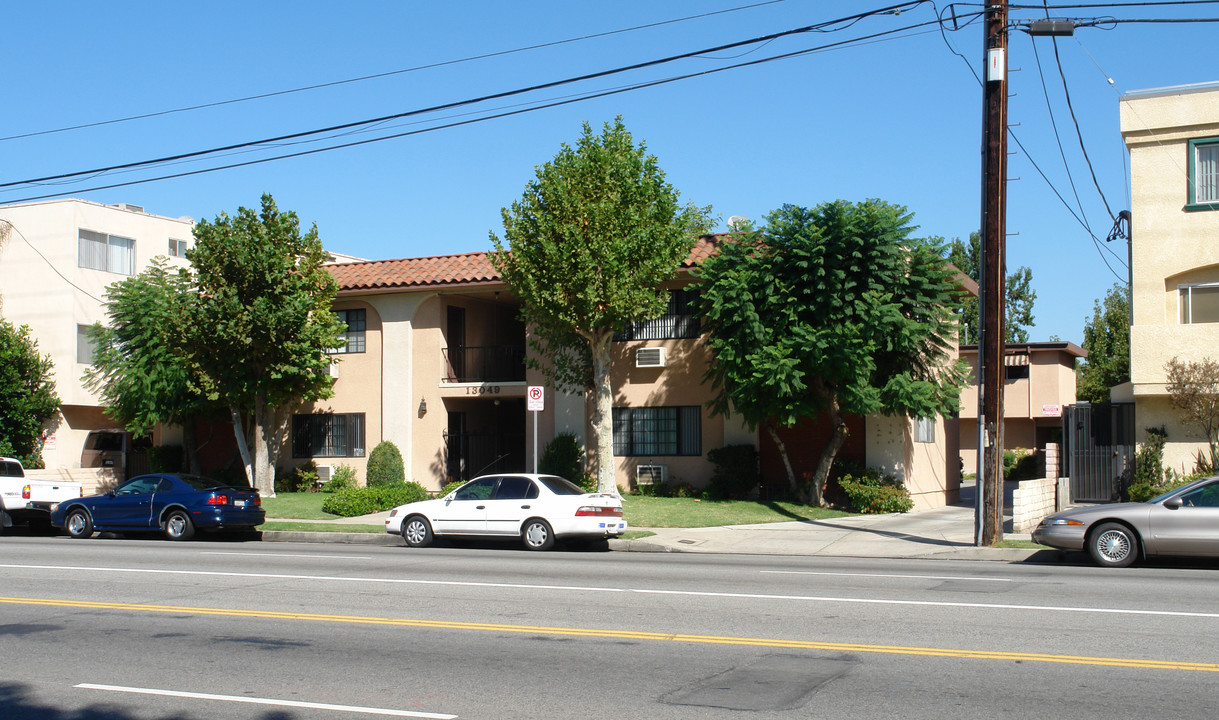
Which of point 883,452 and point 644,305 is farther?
point 883,452

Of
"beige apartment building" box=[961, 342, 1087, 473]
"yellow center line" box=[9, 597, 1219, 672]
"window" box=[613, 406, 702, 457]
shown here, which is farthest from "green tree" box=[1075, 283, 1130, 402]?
"yellow center line" box=[9, 597, 1219, 672]

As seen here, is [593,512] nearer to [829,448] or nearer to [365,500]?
[365,500]

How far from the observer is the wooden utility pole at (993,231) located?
54.1 feet

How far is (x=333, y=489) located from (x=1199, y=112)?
22144 millimetres

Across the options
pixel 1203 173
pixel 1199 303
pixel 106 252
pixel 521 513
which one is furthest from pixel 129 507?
pixel 1203 173

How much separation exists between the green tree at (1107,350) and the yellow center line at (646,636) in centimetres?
4203

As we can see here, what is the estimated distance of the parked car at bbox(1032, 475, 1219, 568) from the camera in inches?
567

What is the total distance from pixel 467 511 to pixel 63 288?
2097 cm

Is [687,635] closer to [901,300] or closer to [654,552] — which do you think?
[654,552]

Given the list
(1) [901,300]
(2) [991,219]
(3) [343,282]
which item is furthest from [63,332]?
(2) [991,219]

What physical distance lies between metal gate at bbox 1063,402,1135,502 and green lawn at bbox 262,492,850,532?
5.11 meters

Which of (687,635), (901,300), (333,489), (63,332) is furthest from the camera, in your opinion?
(63,332)

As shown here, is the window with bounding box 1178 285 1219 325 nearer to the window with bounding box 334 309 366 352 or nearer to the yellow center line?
the yellow center line

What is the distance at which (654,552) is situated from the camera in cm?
1852
